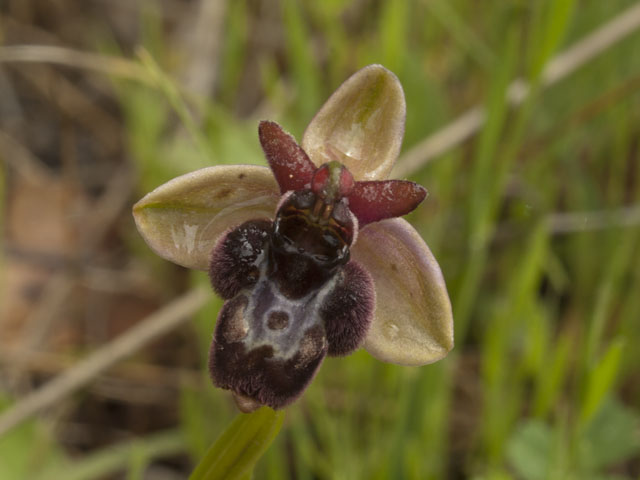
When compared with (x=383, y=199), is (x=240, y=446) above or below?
below

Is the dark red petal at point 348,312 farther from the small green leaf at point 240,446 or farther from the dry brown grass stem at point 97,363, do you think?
the dry brown grass stem at point 97,363

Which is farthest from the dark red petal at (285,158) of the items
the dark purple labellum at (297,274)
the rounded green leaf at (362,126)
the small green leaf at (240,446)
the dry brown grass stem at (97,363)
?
the dry brown grass stem at (97,363)

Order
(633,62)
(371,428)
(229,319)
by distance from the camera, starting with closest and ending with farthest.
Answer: (229,319) < (371,428) < (633,62)

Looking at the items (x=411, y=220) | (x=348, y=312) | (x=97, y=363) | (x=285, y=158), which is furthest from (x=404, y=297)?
(x=97, y=363)

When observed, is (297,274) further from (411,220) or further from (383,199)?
(411,220)

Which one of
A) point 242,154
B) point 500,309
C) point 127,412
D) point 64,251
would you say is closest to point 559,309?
point 500,309

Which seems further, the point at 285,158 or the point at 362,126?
the point at 362,126

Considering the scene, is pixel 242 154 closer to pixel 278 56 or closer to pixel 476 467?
pixel 476 467
